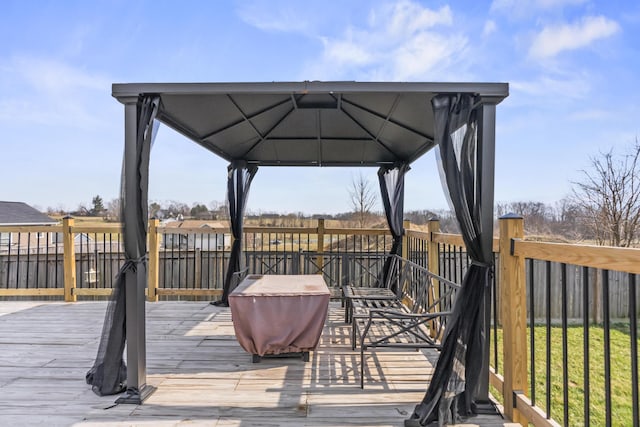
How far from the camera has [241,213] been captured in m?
5.43

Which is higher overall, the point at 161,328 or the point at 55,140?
the point at 55,140

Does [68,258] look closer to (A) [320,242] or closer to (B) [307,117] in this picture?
(A) [320,242]

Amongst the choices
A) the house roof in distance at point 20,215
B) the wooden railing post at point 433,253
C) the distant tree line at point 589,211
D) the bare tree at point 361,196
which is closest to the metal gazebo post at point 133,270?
the wooden railing post at point 433,253

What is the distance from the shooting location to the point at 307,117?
4129 mm

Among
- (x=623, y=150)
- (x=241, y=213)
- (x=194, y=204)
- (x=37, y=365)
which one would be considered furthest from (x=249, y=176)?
(x=623, y=150)

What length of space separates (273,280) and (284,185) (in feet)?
39.9

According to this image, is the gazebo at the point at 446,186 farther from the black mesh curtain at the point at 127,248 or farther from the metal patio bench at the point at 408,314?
the metal patio bench at the point at 408,314

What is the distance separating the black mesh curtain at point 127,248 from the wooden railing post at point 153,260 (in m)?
2.97

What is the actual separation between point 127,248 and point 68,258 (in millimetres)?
3914

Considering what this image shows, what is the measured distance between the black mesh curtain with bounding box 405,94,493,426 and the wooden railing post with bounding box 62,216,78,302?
216 inches

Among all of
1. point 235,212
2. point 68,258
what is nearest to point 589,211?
point 235,212

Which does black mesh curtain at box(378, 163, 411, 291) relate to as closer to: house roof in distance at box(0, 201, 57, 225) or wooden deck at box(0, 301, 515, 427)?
wooden deck at box(0, 301, 515, 427)

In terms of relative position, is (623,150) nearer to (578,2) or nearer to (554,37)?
(554,37)

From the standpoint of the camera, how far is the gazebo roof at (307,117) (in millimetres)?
2533
